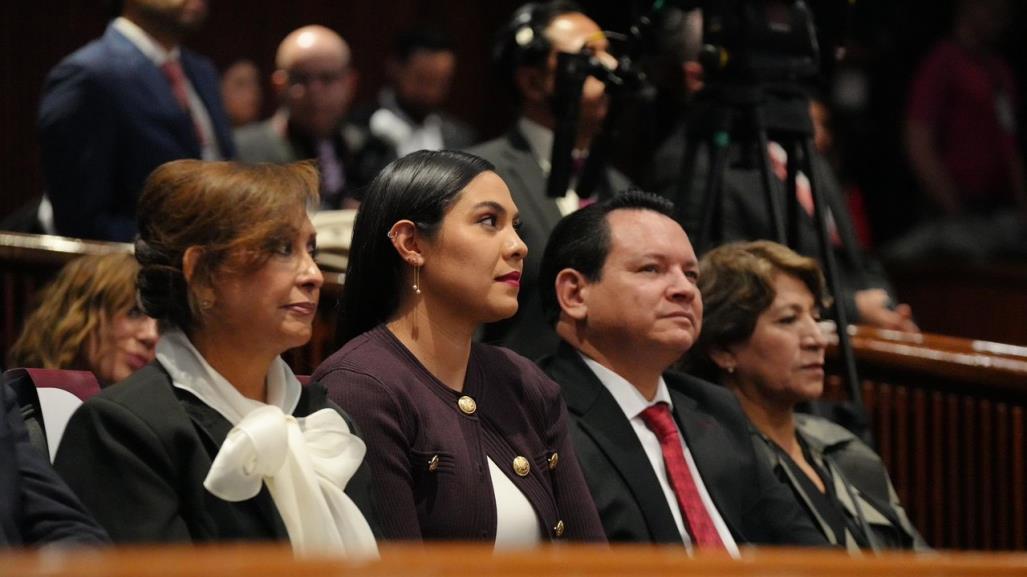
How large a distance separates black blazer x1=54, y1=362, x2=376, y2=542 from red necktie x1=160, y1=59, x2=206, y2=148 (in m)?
2.01

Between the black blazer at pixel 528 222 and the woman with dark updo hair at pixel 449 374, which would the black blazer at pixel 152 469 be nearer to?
the woman with dark updo hair at pixel 449 374

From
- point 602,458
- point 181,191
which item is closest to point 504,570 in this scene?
point 181,191

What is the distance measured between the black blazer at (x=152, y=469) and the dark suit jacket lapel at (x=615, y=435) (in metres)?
0.81

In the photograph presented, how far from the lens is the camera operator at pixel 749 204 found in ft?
11.7

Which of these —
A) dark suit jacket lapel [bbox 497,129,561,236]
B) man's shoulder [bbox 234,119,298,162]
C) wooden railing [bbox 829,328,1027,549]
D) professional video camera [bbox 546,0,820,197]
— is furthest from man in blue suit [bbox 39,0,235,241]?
wooden railing [bbox 829,328,1027,549]

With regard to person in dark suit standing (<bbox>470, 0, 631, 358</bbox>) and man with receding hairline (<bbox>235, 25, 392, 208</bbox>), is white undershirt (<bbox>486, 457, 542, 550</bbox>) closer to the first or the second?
person in dark suit standing (<bbox>470, 0, 631, 358</bbox>)

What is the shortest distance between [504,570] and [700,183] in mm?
2820

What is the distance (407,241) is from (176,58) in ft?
5.96

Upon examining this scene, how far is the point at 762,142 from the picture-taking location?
3373mm

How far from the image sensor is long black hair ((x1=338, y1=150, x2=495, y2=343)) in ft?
8.25

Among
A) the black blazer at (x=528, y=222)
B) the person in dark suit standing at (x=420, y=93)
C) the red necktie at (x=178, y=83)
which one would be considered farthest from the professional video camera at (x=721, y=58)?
the person in dark suit standing at (x=420, y=93)

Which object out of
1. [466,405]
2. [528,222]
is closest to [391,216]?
[466,405]

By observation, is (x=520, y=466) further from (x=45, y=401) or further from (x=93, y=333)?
(x=93, y=333)

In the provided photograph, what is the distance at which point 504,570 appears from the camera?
49.0 inches
